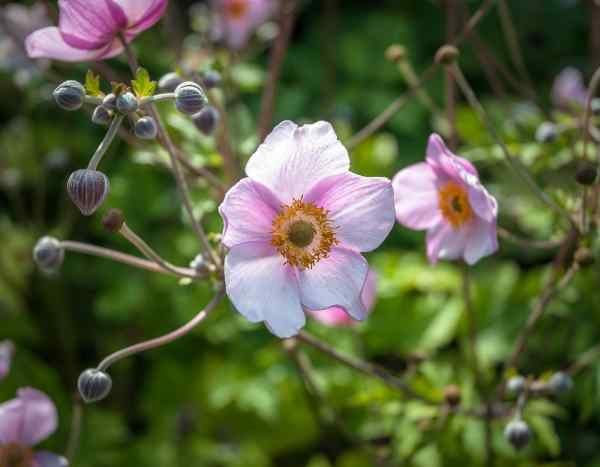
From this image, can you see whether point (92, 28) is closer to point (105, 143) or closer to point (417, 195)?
point (105, 143)

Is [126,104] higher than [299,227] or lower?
higher

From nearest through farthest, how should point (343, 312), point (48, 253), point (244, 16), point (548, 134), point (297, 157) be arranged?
point (297, 157)
point (48, 253)
point (548, 134)
point (343, 312)
point (244, 16)

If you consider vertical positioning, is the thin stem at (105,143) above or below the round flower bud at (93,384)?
above

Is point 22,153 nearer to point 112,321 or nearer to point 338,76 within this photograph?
point 112,321

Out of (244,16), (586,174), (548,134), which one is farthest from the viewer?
(244,16)

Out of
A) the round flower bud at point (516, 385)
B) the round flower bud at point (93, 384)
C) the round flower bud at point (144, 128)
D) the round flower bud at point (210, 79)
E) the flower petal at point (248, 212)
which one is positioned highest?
the round flower bud at point (210, 79)

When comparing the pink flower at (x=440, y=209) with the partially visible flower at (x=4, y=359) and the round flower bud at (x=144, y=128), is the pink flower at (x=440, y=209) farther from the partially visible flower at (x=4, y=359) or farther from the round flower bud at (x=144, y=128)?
the partially visible flower at (x=4, y=359)

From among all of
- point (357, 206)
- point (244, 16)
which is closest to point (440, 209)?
point (357, 206)

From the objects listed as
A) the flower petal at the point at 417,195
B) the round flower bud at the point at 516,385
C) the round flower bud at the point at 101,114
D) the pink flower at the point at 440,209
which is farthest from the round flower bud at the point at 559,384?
the round flower bud at the point at 101,114

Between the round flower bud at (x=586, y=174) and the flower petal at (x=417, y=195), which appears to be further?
the flower petal at (x=417, y=195)
